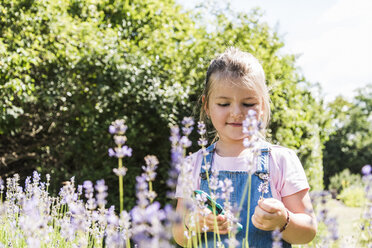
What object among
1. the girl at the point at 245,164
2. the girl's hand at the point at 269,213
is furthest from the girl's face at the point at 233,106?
the girl's hand at the point at 269,213

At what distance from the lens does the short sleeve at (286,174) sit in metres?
2.19

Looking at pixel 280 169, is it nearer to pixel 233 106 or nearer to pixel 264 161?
pixel 264 161

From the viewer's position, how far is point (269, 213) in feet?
5.95

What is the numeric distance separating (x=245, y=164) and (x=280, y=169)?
21 cm

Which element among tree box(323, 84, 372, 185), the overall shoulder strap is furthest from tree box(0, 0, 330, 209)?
tree box(323, 84, 372, 185)

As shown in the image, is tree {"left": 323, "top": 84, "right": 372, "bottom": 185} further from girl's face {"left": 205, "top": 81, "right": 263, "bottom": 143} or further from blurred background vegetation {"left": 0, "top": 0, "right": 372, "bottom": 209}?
girl's face {"left": 205, "top": 81, "right": 263, "bottom": 143}

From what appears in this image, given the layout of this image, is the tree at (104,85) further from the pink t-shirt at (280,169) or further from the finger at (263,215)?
the finger at (263,215)

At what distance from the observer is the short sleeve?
7.17 feet

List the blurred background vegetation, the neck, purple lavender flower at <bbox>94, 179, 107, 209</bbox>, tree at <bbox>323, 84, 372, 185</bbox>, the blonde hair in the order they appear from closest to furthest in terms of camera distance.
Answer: purple lavender flower at <bbox>94, 179, 107, 209</bbox> → the blonde hair → the neck → the blurred background vegetation → tree at <bbox>323, 84, 372, 185</bbox>

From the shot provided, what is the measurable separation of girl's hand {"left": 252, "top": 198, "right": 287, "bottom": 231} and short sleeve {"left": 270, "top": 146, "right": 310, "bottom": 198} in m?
0.34

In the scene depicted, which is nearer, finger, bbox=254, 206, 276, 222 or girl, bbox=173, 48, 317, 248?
finger, bbox=254, 206, 276, 222

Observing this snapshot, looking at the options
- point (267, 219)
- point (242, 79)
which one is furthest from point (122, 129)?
point (242, 79)

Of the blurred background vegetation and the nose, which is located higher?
the blurred background vegetation

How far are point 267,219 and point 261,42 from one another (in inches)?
191
